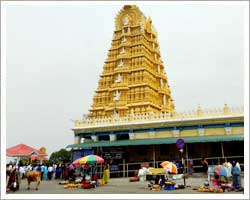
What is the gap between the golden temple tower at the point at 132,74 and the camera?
78.5 ft

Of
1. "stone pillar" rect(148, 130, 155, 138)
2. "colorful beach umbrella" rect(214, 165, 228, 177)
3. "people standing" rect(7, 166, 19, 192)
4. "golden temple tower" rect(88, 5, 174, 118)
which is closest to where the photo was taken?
"colorful beach umbrella" rect(214, 165, 228, 177)

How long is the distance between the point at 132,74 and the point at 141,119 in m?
6.16

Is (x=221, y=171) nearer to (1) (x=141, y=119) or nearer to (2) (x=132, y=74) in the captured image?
(1) (x=141, y=119)

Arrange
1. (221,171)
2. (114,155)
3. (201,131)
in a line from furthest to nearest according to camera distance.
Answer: (114,155) → (201,131) → (221,171)

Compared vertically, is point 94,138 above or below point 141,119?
below

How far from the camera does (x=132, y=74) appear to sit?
25.2m

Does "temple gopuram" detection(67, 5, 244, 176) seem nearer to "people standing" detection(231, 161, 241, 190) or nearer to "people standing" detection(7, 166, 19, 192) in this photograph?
"people standing" detection(231, 161, 241, 190)

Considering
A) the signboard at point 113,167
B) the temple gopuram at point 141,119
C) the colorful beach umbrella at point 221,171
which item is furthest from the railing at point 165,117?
the colorful beach umbrella at point 221,171

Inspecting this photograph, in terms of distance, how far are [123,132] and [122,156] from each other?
189 centimetres

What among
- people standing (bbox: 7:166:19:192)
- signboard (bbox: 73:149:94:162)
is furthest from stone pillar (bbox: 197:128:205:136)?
people standing (bbox: 7:166:19:192)

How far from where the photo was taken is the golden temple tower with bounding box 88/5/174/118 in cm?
2392

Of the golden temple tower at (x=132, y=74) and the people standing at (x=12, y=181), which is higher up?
the golden temple tower at (x=132, y=74)

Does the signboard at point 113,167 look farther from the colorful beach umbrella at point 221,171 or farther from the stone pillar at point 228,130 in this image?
the colorful beach umbrella at point 221,171

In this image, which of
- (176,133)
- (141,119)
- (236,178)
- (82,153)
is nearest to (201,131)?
(176,133)
